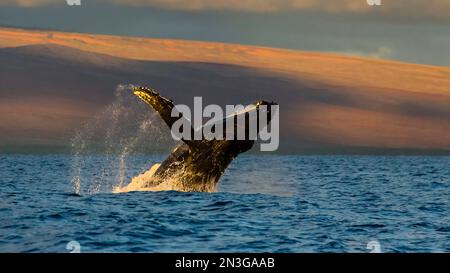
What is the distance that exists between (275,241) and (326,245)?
104cm

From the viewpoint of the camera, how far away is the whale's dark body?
2084cm

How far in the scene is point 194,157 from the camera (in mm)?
22719

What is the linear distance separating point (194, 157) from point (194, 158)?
0.14 ft

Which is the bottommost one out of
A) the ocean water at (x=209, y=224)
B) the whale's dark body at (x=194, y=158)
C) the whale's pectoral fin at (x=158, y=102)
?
the ocean water at (x=209, y=224)

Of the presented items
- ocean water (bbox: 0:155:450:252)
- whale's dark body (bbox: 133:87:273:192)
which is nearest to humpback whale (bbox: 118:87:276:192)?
whale's dark body (bbox: 133:87:273:192)

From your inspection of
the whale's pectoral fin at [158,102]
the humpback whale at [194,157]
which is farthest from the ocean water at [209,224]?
the whale's pectoral fin at [158,102]

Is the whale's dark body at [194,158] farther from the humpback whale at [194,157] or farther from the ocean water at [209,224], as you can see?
the ocean water at [209,224]

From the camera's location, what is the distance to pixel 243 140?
2186 cm

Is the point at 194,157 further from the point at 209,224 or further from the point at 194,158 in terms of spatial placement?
the point at 209,224

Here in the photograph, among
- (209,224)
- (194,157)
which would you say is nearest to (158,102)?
(194,157)

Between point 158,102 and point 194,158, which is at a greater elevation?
point 158,102

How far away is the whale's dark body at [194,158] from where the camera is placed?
20.8m
